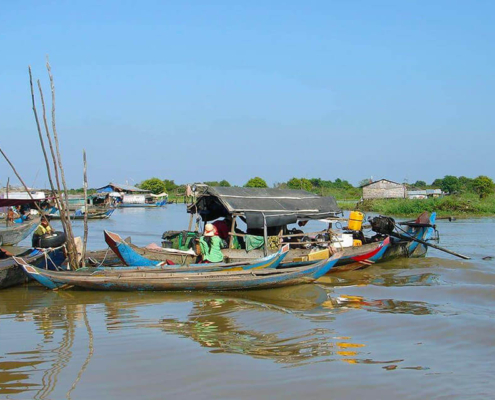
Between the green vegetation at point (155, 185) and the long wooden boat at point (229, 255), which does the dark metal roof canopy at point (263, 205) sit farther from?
the green vegetation at point (155, 185)

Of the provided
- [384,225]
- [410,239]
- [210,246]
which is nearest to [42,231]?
[210,246]

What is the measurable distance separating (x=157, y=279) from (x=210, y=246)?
1.36 m

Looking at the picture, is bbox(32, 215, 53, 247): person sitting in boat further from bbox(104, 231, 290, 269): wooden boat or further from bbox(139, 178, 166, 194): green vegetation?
bbox(139, 178, 166, 194): green vegetation

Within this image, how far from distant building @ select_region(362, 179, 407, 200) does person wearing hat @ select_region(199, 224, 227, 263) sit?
33.9m

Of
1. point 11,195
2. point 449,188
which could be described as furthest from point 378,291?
point 449,188

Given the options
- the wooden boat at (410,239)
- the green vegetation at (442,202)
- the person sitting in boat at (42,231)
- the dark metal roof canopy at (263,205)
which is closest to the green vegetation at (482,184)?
the green vegetation at (442,202)

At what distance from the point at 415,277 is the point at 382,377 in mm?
6875

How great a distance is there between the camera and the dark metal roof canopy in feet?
32.3

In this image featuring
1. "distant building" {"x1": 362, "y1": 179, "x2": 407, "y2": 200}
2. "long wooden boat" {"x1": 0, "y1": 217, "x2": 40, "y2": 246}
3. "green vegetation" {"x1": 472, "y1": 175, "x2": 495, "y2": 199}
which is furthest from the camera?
"distant building" {"x1": 362, "y1": 179, "x2": 407, "y2": 200}

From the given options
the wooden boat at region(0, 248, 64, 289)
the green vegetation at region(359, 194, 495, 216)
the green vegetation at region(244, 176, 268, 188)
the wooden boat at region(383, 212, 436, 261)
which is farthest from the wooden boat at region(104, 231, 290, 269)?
the green vegetation at region(244, 176, 268, 188)

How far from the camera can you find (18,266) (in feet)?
29.8

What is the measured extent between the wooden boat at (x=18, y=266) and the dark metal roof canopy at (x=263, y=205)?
9.81 ft

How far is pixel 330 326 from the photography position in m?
6.76

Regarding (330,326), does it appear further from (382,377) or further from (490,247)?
(490,247)
